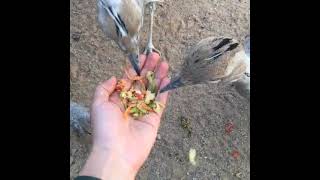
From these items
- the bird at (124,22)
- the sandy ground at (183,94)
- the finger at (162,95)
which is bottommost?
the sandy ground at (183,94)

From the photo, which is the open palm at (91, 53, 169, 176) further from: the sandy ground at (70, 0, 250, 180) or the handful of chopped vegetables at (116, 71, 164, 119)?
the sandy ground at (70, 0, 250, 180)

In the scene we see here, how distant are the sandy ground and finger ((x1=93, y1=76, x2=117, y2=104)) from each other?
2.60ft

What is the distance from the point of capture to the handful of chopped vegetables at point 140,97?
371 centimetres

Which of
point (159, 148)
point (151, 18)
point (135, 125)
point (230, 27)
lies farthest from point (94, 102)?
point (230, 27)

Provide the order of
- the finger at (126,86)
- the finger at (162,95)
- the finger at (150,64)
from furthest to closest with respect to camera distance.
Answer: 1. the finger at (150,64)
2. the finger at (162,95)
3. the finger at (126,86)

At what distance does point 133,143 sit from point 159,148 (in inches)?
49.3

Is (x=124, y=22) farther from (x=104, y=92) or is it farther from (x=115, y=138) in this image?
(x=115, y=138)

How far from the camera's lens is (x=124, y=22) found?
3.85m

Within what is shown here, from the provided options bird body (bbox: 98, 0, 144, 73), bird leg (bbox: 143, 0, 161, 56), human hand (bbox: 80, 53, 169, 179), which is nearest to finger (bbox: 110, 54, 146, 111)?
human hand (bbox: 80, 53, 169, 179)

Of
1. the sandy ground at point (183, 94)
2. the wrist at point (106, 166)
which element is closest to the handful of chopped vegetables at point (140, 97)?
the wrist at point (106, 166)

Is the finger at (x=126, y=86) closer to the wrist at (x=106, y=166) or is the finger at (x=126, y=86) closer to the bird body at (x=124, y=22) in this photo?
the bird body at (x=124, y=22)

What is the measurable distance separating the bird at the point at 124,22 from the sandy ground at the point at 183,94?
2.79 feet

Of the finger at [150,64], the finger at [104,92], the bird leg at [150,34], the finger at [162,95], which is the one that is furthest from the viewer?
the bird leg at [150,34]

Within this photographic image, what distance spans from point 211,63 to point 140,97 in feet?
1.88
